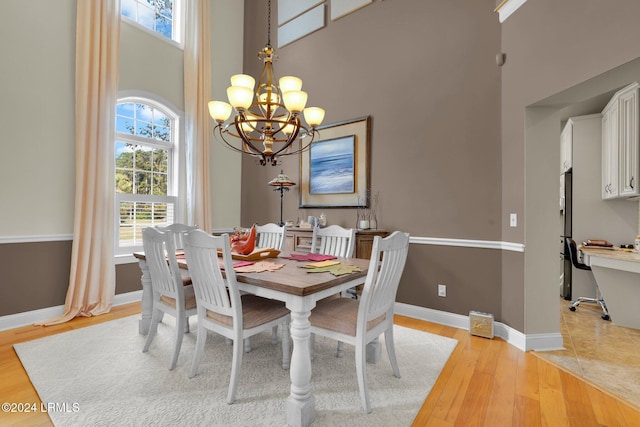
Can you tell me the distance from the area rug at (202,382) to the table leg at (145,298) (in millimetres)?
87

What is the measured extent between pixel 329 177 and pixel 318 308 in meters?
2.32

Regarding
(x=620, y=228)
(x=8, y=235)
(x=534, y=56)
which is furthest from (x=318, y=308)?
(x=620, y=228)

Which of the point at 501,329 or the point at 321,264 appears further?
the point at 501,329

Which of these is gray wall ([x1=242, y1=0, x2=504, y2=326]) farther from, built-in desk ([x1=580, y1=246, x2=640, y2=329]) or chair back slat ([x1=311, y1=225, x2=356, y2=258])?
built-in desk ([x1=580, y1=246, x2=640, y2=329])

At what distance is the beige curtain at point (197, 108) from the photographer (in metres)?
4.40

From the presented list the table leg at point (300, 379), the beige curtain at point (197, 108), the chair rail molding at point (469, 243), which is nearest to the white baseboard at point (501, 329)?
the chair rail molding at point (469, 243)

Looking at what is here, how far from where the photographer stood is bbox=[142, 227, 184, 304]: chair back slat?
2.11 metres

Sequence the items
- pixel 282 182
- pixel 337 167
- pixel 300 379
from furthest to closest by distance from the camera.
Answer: pixel 282 182
pixel 337 167
pixel 300 379

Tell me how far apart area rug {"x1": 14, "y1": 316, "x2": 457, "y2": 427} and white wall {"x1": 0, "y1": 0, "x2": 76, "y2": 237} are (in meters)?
1.31

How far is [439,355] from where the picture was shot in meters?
2.41

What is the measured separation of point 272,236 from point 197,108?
2535 mm

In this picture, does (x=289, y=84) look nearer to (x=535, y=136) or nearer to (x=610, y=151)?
(x=535, y=136)

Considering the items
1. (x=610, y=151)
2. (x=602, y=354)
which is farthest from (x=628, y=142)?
(x=602, y=354)

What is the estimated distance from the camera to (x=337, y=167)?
3980 mm
